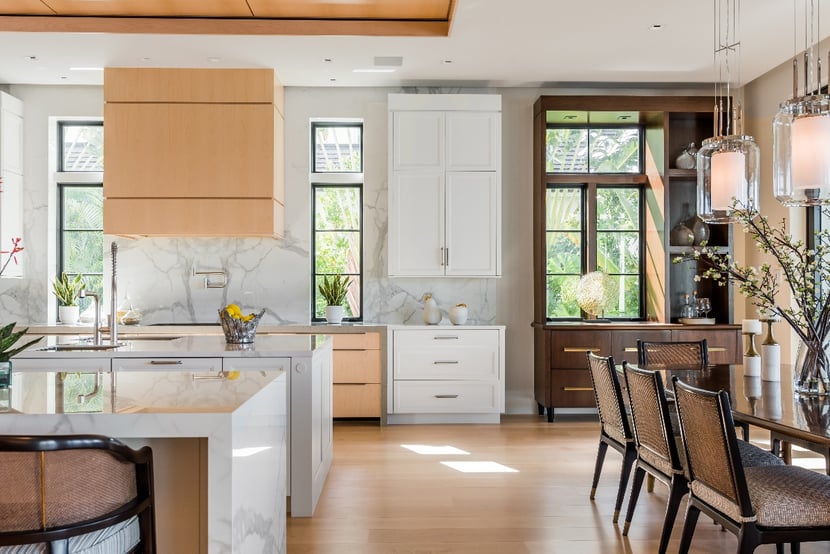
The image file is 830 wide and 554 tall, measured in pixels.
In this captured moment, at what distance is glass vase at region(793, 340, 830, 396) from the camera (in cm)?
269

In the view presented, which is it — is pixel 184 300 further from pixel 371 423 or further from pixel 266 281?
pixel 371 423

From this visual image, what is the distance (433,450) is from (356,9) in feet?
9.94

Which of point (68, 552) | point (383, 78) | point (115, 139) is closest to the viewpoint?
point (68, 552)

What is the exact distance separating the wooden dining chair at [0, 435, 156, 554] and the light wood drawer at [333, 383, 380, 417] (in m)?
3.81

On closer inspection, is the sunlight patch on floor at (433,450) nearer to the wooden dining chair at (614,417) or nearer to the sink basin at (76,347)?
the wooden dining chair at (614,417)

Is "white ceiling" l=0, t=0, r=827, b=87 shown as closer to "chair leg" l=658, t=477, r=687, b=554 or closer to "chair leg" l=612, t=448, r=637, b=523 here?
"chair leg" l=612, t=448, r=637, b=523

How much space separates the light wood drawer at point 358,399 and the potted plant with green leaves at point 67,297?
7.57 feet

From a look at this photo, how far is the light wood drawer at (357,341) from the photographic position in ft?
17.6

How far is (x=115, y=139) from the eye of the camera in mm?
5191

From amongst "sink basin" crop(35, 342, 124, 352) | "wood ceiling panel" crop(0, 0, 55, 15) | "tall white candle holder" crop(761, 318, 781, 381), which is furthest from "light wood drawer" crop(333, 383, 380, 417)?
"wood ceiling panel" crop(0, 0, 55, 15)

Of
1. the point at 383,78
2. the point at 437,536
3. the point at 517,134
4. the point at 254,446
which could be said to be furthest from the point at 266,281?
the point at 254,446

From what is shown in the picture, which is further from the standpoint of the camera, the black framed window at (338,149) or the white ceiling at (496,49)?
the black framed window at (338,149)

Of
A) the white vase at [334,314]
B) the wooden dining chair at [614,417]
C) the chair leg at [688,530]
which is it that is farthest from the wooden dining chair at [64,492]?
the white vase at [334,314]

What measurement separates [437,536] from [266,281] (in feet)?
11.0
